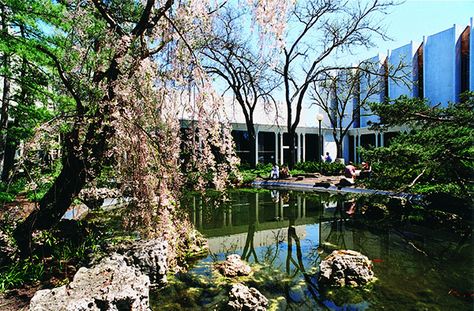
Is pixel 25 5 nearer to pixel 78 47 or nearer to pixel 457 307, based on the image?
pixel 78 47

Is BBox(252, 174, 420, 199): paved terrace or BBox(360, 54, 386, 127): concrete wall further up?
BBox(360, 54, 386, 127): concrete wall

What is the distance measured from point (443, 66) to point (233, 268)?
82.1 ft

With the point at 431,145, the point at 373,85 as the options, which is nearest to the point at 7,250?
the point at 431,145

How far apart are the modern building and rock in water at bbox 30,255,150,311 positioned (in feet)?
55.0

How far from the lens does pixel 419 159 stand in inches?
283

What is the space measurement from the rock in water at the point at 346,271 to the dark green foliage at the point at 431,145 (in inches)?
121

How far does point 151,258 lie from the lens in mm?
4594

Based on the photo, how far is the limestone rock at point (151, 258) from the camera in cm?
457

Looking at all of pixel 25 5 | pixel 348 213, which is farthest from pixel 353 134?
pixel 25 5

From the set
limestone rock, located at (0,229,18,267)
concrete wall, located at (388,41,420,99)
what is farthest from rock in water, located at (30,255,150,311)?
concrete wall, located at (388,41,420,99)

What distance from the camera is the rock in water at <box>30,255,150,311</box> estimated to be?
2877 millimetres

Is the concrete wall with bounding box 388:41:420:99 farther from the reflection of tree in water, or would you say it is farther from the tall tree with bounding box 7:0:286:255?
the tall tree with bounding box 7:0:286:255

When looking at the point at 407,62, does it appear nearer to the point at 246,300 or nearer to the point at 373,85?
the point at 373,85

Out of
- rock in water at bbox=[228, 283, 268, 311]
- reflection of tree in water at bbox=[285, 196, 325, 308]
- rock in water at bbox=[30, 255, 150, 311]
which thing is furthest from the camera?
reflection of tree in water at bbox=[285, 196, 325, 308]
